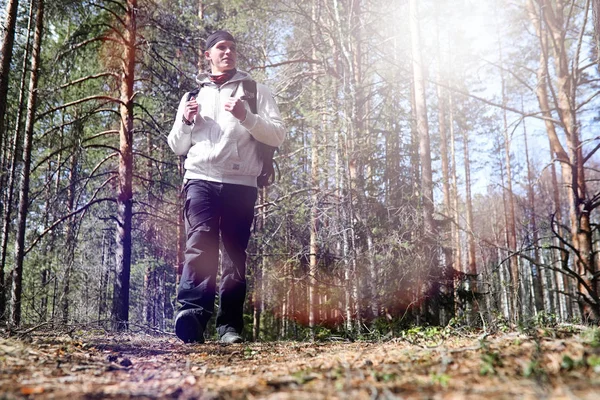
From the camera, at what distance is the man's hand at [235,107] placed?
12.0ft

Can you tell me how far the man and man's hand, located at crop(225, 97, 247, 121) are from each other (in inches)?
0.7

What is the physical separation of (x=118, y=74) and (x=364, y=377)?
968 centimetres

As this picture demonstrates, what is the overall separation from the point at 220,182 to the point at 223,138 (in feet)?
1.26

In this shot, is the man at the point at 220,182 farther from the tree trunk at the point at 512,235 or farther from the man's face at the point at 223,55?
the tree trunk at the point at 512,235

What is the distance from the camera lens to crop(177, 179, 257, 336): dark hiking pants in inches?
149

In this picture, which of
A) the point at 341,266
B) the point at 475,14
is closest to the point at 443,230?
the point at 341,266

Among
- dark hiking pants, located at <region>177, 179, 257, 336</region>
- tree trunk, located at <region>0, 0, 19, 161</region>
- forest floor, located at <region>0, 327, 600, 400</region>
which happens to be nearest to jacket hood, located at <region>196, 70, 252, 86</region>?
dark hiking pants, located at <region>177, 179, 257, 336</region>

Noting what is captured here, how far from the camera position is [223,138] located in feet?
13.0

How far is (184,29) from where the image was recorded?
406 inches

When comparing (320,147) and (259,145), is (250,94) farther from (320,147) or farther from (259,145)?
(320,147)

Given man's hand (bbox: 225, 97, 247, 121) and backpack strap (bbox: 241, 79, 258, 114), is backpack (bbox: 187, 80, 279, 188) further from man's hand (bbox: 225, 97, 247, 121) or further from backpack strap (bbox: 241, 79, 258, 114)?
man's hand (bbox: 225, 97, 247, 121)

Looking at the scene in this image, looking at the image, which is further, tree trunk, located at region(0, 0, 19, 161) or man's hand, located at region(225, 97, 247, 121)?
tree trunk, located at region(0, 0, 19, 161)

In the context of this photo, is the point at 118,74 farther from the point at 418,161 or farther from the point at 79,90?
the point at 418,161

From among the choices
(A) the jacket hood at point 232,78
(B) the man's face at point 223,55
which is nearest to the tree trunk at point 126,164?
(A) the jacket hood at point 232,78
